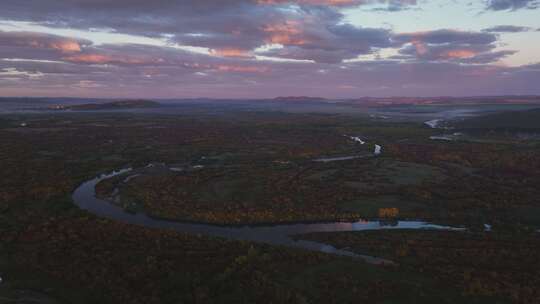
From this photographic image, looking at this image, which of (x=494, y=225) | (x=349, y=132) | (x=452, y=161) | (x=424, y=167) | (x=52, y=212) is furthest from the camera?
(x=349, y=132)

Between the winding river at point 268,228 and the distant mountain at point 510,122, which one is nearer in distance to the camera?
the winding river at point 268,228

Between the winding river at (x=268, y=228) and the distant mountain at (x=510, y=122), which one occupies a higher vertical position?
the distant mountain at (x=510, y=122)

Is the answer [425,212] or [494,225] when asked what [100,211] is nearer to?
[425,212]

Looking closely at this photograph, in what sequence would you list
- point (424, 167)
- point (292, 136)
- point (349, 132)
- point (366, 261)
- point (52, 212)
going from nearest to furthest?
point (366, 261) < point (52, 212) < point (424, 167) < point (292, 136) < point (349, 132)

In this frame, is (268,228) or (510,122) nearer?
(268,228)

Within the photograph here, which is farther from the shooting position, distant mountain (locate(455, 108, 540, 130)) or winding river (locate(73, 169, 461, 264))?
distant mountain (locate(455, 108, 540, 130))

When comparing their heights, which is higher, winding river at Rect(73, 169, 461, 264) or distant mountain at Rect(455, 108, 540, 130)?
distant mountain at Rect(455, 108, 540, 130)

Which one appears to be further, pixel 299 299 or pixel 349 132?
pixel 349 132

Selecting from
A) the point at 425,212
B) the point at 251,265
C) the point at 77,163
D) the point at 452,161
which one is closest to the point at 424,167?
the point at 452,161

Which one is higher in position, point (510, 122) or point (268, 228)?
point (510, 122)

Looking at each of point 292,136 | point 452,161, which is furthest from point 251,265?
point 292,136
